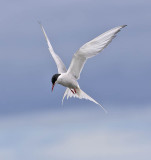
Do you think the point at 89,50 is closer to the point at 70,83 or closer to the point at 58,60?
the point at 70,83

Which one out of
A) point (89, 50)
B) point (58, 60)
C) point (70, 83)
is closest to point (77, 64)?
point (70, 83)

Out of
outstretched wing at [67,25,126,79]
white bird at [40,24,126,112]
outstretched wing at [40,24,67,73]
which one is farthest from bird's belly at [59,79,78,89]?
outstretched wing at [40,24,67,73]

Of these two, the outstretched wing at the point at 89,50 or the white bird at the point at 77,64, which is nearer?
the outstretched wing at the point at 89,50

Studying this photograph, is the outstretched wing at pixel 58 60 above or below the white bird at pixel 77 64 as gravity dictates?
above

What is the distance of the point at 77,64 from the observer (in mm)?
17375

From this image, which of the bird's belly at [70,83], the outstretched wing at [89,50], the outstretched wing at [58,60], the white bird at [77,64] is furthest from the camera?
the outstretched wing at [58,60]

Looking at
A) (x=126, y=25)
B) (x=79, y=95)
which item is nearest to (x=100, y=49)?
(x=126, y=25)

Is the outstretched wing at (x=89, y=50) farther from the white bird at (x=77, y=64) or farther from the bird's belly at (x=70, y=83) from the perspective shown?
the bird's belly at (x=70, y=83)

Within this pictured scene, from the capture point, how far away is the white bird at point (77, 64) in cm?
1568

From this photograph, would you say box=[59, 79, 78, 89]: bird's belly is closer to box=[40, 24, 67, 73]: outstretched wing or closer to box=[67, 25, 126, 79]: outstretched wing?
box=[67, 25, 126, 79]: outstretched wing

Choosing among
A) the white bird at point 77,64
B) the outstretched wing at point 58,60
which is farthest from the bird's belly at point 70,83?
the outstretched wing at point 58,60

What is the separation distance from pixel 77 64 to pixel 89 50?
1.04 meters

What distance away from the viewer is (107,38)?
1552 centimetres

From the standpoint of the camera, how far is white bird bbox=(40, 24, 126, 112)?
15680mm
